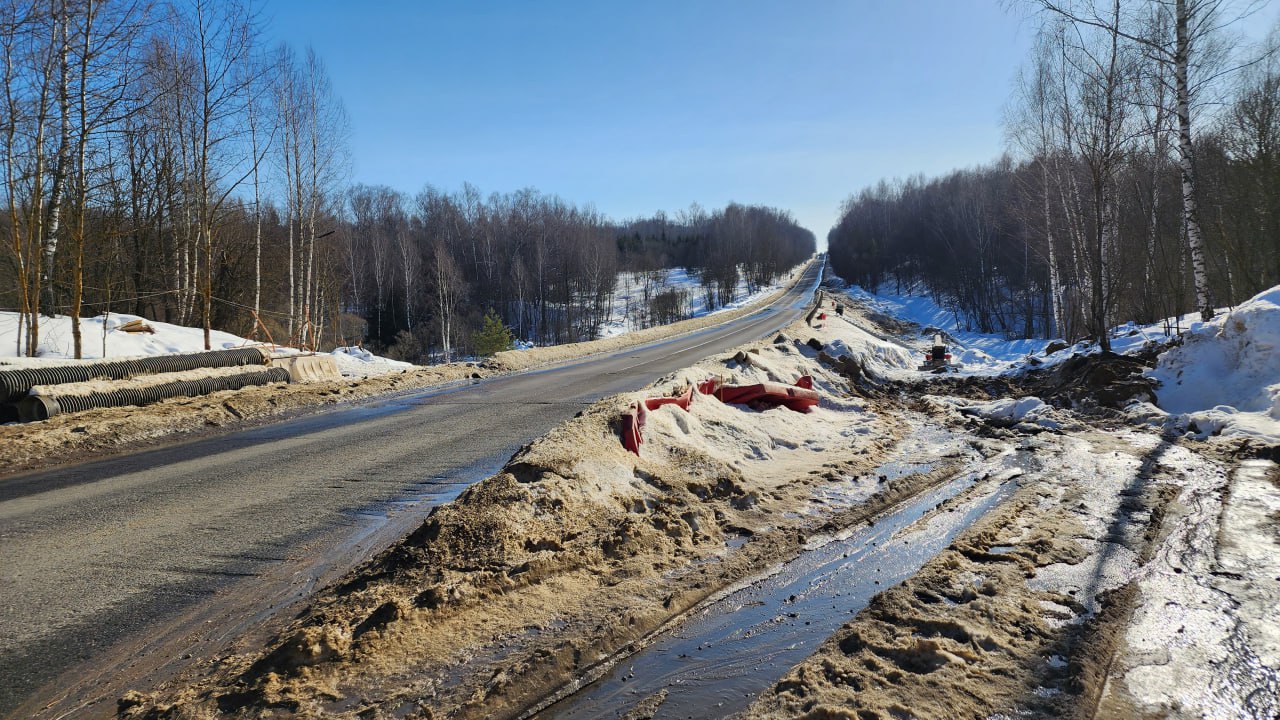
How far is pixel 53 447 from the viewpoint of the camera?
7344mm

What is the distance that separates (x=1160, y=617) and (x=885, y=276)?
94.0 meters

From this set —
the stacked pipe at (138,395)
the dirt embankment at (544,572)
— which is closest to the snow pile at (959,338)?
Answer: the dirt embankment at (544,572)

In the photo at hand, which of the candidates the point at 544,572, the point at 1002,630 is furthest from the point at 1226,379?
the point at 544,572

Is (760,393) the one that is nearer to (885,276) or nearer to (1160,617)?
(1160,617)

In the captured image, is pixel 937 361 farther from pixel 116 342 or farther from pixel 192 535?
pixel 116 342

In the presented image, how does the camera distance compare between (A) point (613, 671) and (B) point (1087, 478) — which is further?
(B) point (1087, 478)

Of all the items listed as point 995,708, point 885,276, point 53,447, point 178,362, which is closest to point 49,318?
point 178,362

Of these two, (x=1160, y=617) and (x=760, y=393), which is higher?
(x=760, y=393)

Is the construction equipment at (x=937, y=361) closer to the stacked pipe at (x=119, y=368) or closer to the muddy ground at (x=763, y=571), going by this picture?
the muddy ground at (x=763, y=571)

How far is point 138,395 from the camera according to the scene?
9.84m

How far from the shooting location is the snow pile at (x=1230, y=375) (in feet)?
25.8

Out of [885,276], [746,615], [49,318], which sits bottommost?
[746,615]

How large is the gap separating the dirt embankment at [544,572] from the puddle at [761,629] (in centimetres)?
15

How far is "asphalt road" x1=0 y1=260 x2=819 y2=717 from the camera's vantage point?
3113 mm
